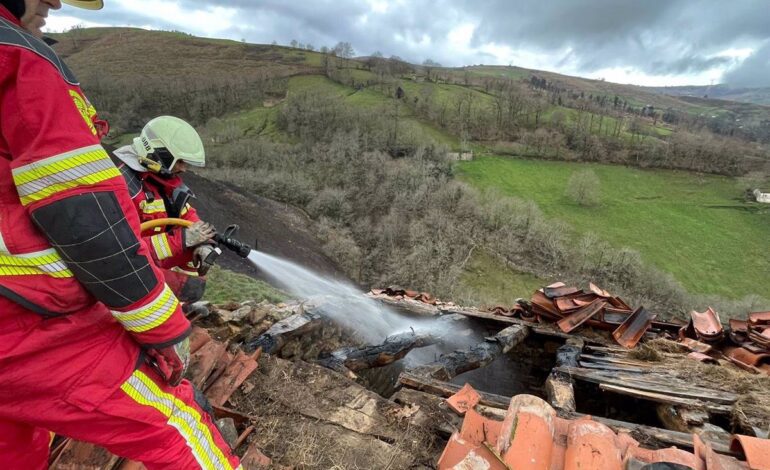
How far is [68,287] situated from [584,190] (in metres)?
54.1

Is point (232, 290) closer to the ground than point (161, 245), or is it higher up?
closer to the ground

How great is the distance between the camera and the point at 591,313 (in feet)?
19.2

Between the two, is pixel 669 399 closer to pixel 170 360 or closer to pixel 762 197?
pixel 170 360

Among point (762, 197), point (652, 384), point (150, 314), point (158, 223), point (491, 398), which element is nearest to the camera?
point (150, 314)

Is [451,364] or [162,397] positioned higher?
[162,397]

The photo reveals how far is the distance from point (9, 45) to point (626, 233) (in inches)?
2025

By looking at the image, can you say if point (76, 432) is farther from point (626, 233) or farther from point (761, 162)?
point (761, 162)

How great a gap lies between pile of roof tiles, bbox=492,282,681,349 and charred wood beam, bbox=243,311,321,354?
3.25 meters

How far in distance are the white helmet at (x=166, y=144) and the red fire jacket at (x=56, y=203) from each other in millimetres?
2220

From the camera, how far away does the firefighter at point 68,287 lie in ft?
5.03

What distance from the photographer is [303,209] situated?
41844 millimetres

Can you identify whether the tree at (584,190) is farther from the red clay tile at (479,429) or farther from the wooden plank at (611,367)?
the red clay tile at (479,429)

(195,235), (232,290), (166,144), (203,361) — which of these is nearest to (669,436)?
(203,361)

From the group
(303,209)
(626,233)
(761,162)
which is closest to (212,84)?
(303,209)
